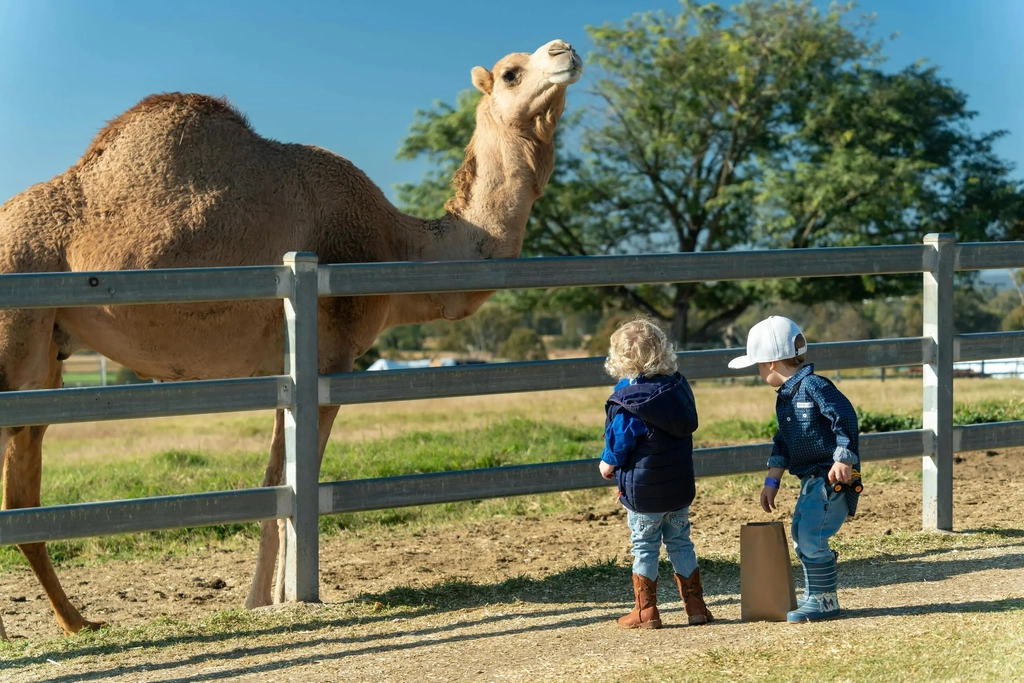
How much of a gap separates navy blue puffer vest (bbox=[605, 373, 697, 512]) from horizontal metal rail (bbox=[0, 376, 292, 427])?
1.50 meters

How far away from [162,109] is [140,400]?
2.38 meters

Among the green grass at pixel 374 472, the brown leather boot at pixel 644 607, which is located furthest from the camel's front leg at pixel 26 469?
the brown leather boot at pixel 644 607

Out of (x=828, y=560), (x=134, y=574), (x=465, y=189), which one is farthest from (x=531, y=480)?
(x=134, y=574)

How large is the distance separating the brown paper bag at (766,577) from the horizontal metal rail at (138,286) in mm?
2235

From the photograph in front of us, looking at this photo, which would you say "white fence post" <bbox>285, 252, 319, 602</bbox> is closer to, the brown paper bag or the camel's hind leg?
the camel's hind leg

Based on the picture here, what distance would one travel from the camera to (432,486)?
5234mm

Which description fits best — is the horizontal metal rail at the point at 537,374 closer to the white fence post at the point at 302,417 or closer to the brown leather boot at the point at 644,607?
the white fence post at the point at 302,417

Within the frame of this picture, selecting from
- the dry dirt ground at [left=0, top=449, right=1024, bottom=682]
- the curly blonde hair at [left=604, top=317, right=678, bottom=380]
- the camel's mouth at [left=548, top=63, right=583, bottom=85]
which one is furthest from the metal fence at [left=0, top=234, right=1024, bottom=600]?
the camel's mouth at [left=548, top=63, right=583, bottom=85]

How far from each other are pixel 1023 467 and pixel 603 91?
35808 mm

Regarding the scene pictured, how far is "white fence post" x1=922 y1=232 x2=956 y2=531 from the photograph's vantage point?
6.21 meters

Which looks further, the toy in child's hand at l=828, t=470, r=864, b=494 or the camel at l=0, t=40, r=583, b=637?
the camel at l=0, t=40, r=583, b=637

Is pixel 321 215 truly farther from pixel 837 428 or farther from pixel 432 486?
pixel 837 428

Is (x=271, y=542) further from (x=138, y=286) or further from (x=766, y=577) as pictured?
(x=766, y=577)

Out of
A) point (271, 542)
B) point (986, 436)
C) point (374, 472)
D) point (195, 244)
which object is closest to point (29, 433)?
point (195, 244)
